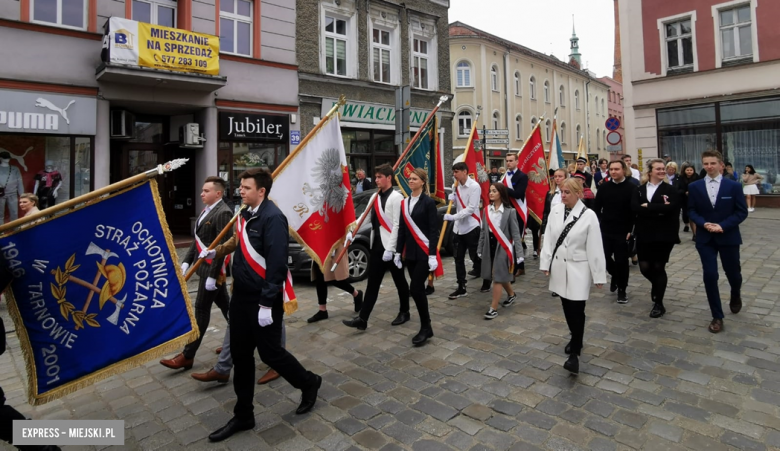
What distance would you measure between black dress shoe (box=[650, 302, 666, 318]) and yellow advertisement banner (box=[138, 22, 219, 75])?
1155cm

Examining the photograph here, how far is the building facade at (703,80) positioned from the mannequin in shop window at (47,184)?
860 inches

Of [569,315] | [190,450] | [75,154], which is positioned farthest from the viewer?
[75,154]

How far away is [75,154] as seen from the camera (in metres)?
11.6

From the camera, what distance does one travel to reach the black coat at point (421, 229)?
5.33 m

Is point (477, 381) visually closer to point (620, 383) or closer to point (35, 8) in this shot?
point (620, 383)

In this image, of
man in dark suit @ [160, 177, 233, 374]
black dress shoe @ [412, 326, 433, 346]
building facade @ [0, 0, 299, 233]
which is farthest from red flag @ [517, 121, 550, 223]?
building facade @ [0, 0, 299, 233]

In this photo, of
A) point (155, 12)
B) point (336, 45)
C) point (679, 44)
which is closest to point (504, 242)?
point (155, 12)

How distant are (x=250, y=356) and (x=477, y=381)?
77.2 inches

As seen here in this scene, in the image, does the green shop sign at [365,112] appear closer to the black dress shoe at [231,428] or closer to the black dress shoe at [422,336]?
the black dress shoe at [422,336]

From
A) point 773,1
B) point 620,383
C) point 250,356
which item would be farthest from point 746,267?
point 773,1

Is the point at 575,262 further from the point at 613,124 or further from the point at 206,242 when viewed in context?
the point at 613,124

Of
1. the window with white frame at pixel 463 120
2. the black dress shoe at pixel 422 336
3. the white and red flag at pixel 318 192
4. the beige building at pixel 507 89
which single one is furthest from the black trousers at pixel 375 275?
the window with white frame at pixel 463 120

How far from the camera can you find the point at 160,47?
37.9ft

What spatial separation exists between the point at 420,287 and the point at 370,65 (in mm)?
13816
